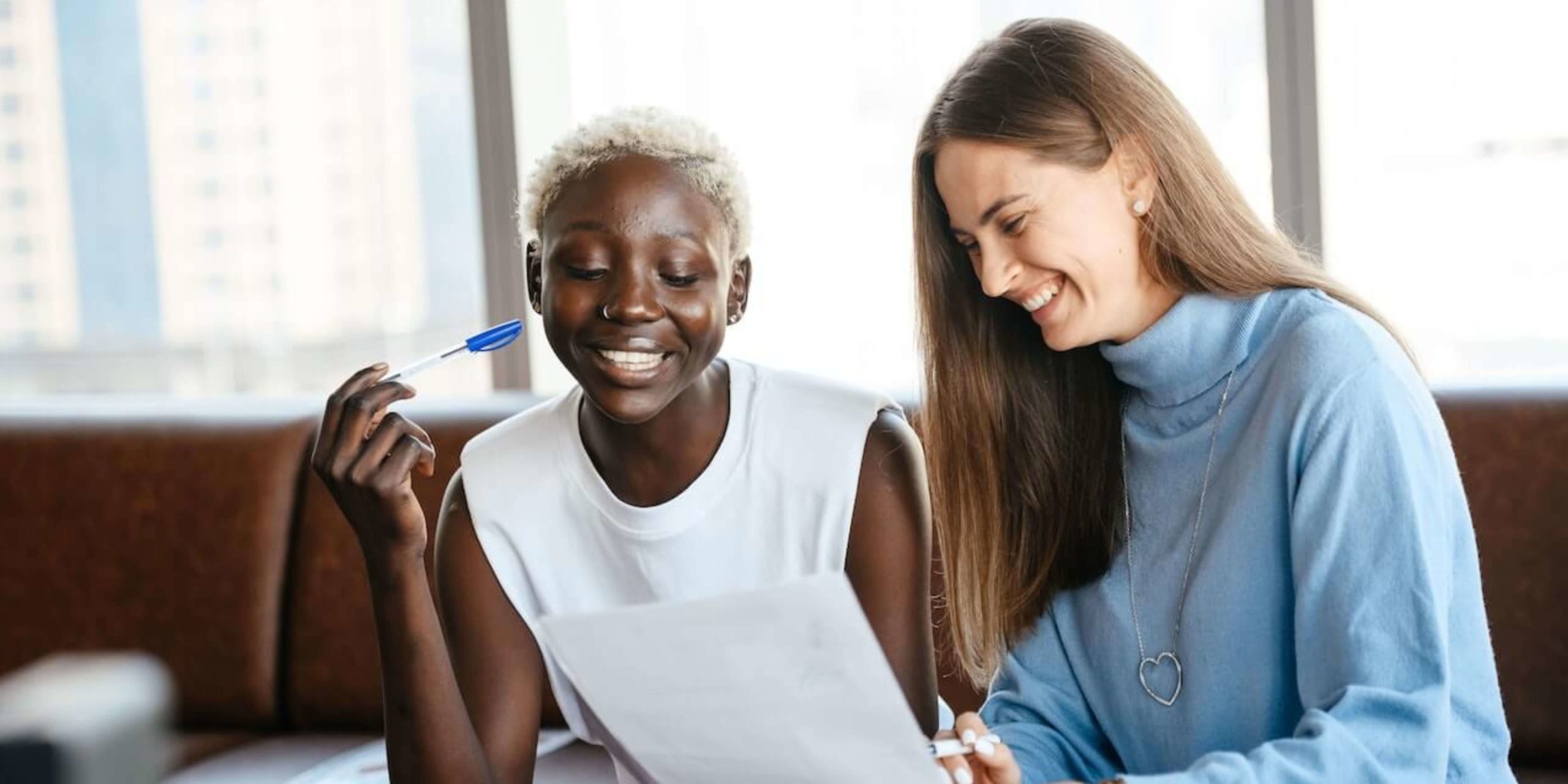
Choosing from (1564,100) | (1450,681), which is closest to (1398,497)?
(1450,681)

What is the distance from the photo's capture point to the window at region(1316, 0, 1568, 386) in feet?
7.77

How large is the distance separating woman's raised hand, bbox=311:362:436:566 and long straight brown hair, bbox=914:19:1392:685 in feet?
1.67

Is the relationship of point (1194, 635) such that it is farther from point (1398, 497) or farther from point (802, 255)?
point (802, 255)

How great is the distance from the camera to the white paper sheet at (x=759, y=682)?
1.00 metres

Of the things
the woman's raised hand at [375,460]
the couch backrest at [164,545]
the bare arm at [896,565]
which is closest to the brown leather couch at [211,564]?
the couch backrest at [164,545]

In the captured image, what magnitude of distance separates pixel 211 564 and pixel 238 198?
86cm

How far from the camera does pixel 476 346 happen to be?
4.73 feet

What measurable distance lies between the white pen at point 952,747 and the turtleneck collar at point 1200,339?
0.35 metres

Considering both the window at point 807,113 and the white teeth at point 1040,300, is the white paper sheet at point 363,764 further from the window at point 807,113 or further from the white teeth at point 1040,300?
the white teeth at point 1040,300

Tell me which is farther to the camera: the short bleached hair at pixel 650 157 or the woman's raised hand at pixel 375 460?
the short bleached hair at pixel 650 157

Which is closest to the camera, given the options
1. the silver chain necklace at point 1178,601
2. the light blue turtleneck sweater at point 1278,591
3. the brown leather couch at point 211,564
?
the light blue turtleneck sweater at point 1278,591

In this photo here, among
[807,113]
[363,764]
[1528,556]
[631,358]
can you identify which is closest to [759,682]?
[631,358]

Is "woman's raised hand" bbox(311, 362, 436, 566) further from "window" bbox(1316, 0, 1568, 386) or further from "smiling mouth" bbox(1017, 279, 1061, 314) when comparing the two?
"window" bbox(1316, 0, 1568, 386)

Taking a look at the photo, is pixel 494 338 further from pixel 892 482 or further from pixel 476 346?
pixel 892 482
